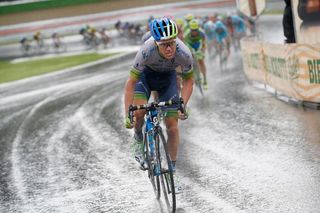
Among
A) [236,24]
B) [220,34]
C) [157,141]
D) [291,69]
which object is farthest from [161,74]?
[236,24]

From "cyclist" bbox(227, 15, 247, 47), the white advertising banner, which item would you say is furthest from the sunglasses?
"cyclist" bbox(227, 15, 247, 47)

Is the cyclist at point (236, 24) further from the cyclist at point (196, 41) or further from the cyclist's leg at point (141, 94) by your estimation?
the cyclist's leg at point (141, 94)

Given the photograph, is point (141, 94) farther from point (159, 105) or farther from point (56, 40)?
point (56, 40)

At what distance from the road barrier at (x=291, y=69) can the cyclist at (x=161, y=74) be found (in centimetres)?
537

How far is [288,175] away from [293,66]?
19.6 feet

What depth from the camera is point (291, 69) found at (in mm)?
14508

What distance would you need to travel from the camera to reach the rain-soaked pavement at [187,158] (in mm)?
8141

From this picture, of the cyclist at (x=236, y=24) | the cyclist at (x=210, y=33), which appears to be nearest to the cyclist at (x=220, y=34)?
the cyclist at (x=210, y=33)

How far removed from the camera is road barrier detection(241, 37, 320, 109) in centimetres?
1343

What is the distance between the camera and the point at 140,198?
8516 mm

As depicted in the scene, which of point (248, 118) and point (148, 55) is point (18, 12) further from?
point (148, 55)

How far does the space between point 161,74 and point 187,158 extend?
8.01 ft

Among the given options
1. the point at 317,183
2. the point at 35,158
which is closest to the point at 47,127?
the point at 35,158

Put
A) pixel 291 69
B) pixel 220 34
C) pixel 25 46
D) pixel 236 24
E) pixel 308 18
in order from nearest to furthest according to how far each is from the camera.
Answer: pixel 291 69
pixel 308 18
pixel 220 34
pixel 236 24
pixel 25 46
